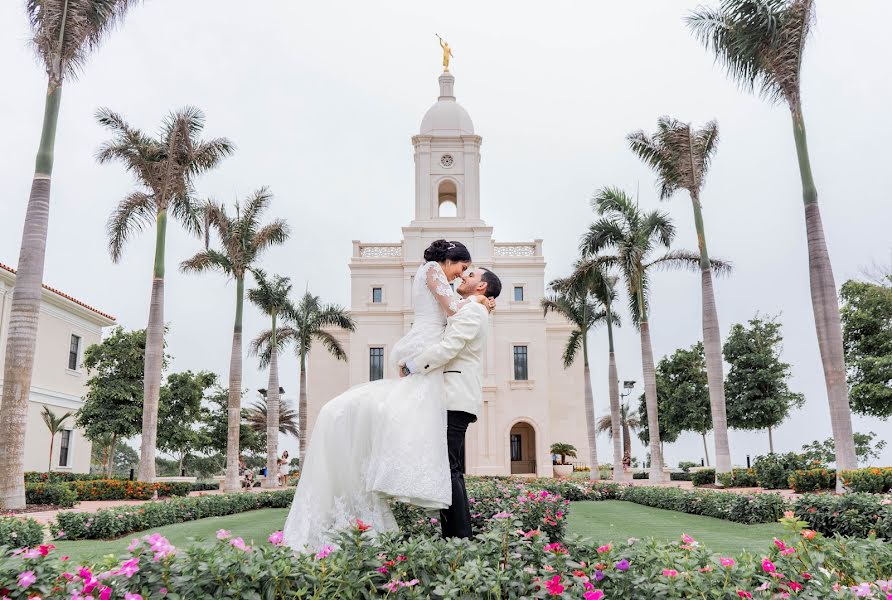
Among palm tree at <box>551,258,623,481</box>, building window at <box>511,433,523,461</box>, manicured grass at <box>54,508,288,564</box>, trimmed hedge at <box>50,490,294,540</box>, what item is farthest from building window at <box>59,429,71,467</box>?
building window at <box>511,433,523,461</box>

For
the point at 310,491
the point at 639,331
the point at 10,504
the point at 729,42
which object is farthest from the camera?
the point at 639,331

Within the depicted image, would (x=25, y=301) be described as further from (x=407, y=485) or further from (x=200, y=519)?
(x=407, y=485)

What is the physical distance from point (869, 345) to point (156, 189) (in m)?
23.7

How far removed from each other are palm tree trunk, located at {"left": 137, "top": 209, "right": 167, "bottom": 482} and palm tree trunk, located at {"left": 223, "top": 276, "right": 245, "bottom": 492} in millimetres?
3690

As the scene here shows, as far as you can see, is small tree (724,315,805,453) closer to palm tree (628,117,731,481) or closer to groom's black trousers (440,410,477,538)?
palm tree (628,117,731,481)

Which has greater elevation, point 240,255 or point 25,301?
point 240,255

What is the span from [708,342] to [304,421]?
18906mm

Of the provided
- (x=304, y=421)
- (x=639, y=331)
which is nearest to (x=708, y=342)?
(x=639, y=331)

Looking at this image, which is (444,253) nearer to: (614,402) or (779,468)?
(779,468)

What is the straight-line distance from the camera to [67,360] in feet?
96.5

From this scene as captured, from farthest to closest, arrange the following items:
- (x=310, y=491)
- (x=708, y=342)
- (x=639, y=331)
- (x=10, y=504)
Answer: (x=639, y=331)
(x=708, y=342)
(x=10, y=504)
(x=310, y=491)

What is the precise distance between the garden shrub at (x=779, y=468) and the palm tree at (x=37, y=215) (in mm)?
16319

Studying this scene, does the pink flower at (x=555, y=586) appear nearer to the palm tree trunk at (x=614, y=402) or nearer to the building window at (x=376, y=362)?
the palm tree trunk at (x=614, y=402)

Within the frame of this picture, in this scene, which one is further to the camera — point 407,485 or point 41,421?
point 41,421
